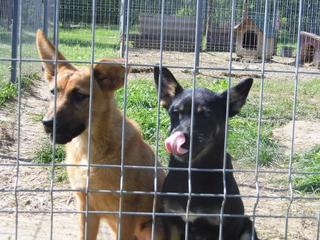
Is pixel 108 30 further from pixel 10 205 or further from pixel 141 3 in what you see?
pixel 10 205

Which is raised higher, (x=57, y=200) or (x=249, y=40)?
(x=249, y=40)

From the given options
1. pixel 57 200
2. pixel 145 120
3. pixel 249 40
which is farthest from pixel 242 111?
pixel 249 40

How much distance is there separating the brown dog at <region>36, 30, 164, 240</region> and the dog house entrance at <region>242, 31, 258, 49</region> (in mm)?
16025

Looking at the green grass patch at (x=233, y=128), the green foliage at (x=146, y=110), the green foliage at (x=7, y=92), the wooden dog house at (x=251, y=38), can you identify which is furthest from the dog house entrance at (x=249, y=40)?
the green foliage at (x=7, y=92)

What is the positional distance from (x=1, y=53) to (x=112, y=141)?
7.57 metres

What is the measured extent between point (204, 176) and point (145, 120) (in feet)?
14.7

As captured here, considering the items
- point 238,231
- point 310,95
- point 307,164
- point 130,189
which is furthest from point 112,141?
point 310,95

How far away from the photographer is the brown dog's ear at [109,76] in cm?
402

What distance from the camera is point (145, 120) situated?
852cm

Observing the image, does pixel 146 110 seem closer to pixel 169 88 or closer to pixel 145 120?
pixel 145 120

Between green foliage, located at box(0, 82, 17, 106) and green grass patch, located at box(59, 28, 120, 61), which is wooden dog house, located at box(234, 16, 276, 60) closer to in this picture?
green grass patch, located at box(59, 28, 120, 61)

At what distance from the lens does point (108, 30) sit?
1927cm

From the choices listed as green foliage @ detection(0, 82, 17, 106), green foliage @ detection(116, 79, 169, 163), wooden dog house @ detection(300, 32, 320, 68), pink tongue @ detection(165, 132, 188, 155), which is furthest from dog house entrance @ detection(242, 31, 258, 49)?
pink tongue @ detection(165, 132, 188, 155)

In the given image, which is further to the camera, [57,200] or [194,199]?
[57,200]
